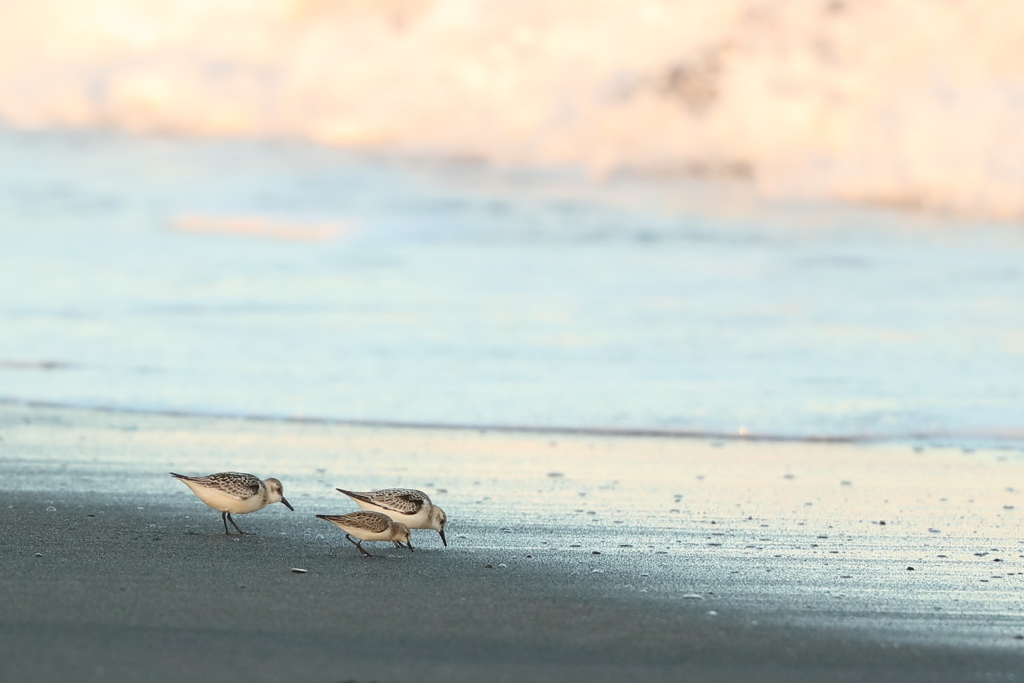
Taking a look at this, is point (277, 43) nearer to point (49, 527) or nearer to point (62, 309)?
point (62, 309)

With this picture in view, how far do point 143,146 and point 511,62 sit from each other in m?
8.27

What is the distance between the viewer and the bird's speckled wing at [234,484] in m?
5.44

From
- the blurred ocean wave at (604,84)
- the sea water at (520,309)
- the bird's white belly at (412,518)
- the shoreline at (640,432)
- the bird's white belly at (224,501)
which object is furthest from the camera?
the blurred ocean wave at (604,84)

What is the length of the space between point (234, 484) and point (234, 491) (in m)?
0.03

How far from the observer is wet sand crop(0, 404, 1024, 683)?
4.11 metres

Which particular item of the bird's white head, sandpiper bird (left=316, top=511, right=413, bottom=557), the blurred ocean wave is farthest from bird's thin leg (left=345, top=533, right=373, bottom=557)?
the blurred ocean wave

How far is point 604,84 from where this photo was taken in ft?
88.2

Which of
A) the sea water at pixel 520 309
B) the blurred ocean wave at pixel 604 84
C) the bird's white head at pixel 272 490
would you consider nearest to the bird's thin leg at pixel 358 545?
the bird's white head at pixel 272 490

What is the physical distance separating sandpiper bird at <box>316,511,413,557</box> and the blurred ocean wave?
48.3ft

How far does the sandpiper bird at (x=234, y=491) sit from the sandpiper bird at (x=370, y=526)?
0.36m

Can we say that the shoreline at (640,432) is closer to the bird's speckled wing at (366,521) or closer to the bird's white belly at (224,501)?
the bird's white belly at (224,501)

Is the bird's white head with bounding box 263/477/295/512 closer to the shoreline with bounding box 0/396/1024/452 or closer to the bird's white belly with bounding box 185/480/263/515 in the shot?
the bird's white belly with bounding box 185/480/263/515

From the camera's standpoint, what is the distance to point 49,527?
5.56 meters

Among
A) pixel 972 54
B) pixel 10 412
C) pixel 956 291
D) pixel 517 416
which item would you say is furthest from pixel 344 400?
pixel 972 54
